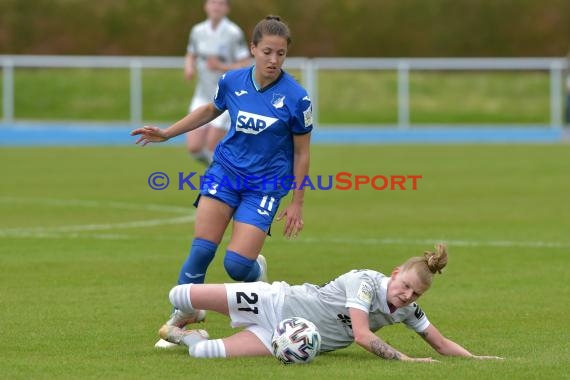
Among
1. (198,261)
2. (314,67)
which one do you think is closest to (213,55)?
(198,261)

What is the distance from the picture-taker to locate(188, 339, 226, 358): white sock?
25.3 ft

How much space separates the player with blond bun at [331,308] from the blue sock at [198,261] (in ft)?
2.16

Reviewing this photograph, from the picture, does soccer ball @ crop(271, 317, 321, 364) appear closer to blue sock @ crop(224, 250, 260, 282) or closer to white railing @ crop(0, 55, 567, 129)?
blue sock @ crop(224, 250, 260, 282)

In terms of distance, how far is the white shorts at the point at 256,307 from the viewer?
7.87m

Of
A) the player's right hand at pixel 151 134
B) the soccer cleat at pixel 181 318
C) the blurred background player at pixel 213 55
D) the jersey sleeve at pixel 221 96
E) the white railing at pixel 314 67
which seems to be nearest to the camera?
the soccer cleat at pixel 181 318

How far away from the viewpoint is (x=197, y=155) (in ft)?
55.7

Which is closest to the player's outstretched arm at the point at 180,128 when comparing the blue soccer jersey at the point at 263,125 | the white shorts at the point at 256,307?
the blue soccer jersey at the point at 263,125

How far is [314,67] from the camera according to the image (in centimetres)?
3831

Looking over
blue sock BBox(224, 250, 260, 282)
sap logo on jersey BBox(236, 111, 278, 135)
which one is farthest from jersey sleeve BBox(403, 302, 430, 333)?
sap logo on jersey BBox(236, 111, 278, 135)

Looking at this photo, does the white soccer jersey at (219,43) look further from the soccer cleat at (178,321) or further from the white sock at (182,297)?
the white sock at (182,297)

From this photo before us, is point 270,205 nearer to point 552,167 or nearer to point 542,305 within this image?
point 542,305

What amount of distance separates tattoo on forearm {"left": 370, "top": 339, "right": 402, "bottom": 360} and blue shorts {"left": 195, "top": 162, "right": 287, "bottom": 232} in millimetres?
1514

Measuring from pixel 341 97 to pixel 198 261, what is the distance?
31604 mm

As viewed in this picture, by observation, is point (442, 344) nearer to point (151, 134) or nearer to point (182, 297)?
point (182, 297)
